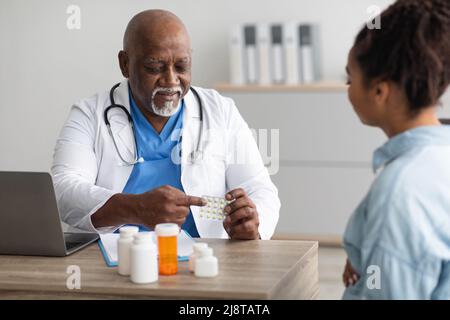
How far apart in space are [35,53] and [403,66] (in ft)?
12.8

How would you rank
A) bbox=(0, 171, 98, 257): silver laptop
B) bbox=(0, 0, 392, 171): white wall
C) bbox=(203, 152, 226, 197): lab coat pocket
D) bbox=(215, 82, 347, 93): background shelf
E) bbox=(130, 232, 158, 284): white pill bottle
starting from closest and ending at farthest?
bbox=(130, 232, 158, 284): white pill bottle, bbox=(0, 171, 98, 257): silver laptop, bbox=(203, 152, 226, 197): lab coat pocket, bbox=(215, 82, 347, 93): background shelf, bbox=(0, 0, 392, 171): white wall

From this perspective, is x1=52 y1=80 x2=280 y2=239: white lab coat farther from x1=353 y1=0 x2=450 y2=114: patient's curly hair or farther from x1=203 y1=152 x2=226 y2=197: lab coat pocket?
x1=353 y1=0 x2=450 y2=114: patient's curly hair

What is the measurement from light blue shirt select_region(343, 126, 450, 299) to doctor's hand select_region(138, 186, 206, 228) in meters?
0.62

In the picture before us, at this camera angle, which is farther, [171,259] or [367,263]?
[171,259]

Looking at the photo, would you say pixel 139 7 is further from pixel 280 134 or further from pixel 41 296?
pixel 41 296

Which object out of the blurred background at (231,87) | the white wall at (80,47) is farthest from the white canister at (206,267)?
the white wall at (80,47)

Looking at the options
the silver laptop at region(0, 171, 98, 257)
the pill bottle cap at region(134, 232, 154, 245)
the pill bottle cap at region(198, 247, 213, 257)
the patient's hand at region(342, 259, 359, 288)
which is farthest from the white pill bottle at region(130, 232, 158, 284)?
the patient's hand at region(342, 259, 359, 288)

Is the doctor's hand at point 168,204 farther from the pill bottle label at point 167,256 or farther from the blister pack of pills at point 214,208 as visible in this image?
the pill bottle label at point 167,256

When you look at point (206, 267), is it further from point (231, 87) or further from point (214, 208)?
point (231, 87)

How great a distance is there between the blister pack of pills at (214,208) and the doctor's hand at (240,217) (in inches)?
0.5

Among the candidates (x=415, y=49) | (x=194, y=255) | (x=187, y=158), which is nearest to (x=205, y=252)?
(x=194, y=255)

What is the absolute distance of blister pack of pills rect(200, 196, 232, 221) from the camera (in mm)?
1983
